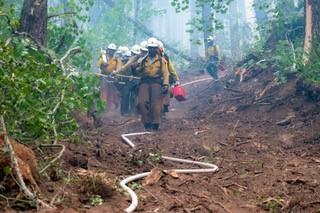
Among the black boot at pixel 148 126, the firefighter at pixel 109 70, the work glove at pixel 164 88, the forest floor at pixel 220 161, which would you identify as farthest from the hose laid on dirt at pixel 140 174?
the firefighter at pixel 109 70

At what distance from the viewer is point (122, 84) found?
13.1m

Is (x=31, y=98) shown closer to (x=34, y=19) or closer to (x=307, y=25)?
(x=34, y=19)

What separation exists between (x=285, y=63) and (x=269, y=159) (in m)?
5.05

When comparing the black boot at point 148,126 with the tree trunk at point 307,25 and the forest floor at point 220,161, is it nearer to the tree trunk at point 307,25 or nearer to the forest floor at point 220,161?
the forest floor at point 220,161

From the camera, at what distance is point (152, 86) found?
416 inches

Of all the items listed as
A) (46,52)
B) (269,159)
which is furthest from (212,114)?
(46,52)

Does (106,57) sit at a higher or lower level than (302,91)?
higher

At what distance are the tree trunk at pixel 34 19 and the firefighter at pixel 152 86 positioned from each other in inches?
131

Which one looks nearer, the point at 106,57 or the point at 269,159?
the point at 269,159

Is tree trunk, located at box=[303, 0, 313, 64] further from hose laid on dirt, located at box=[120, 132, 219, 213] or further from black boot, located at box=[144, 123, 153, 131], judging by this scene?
hose laid on dirt, located at box=[120, 132, 219, 213]

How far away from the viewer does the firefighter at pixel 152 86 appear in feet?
34.3

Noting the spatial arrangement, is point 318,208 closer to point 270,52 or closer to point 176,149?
point 176,149

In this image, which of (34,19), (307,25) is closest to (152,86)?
(34,19)

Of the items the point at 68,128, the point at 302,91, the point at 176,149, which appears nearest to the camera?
the point at 68,128
